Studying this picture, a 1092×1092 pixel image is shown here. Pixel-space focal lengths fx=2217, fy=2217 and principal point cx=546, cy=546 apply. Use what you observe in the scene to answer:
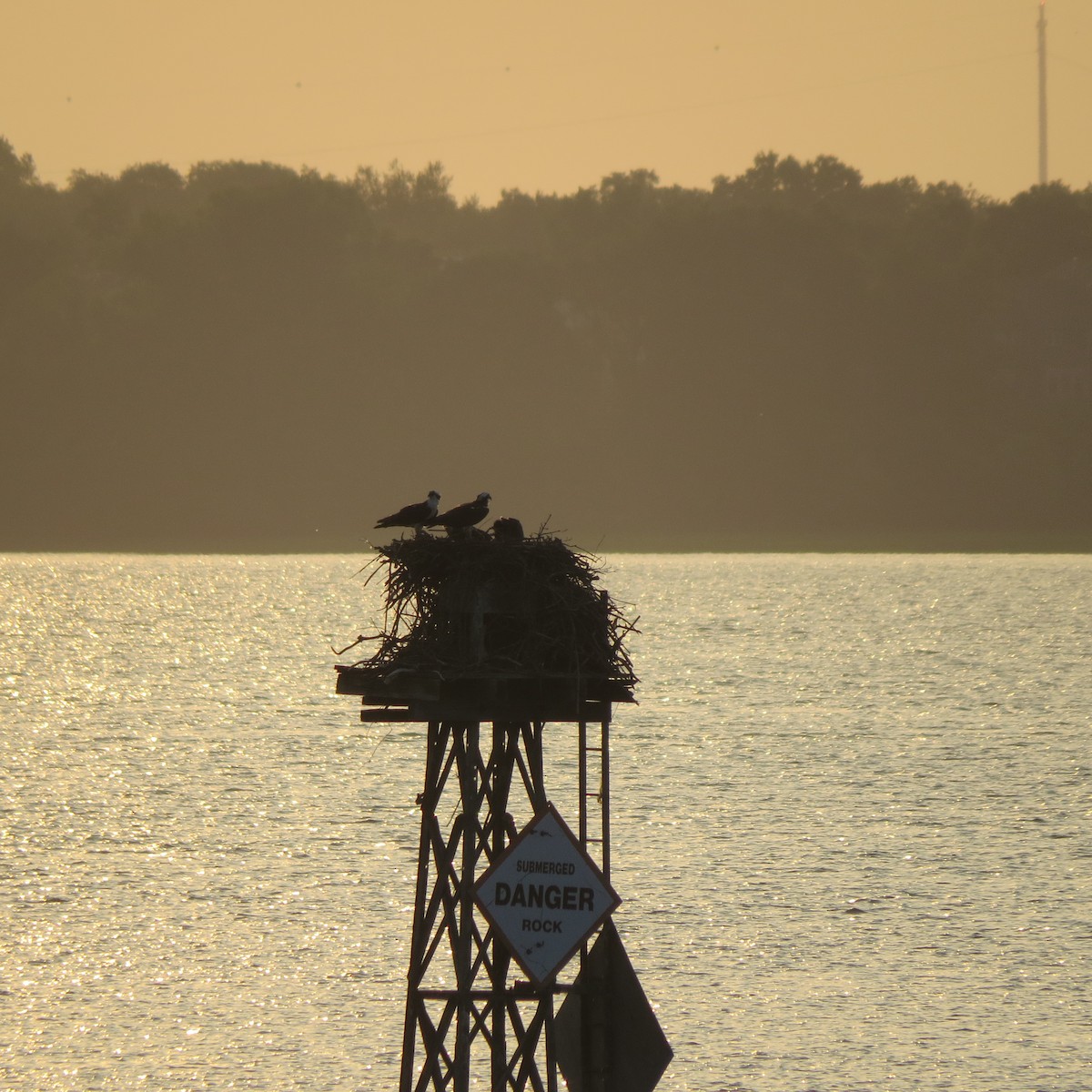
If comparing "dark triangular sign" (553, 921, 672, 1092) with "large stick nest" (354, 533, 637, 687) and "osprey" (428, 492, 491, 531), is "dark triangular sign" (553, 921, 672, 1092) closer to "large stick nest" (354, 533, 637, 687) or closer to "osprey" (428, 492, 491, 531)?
"large stick nest" (354, 533, 637, 687)

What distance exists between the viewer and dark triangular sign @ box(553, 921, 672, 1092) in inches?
671

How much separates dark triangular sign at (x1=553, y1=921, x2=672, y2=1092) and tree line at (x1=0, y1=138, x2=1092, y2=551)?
126 m

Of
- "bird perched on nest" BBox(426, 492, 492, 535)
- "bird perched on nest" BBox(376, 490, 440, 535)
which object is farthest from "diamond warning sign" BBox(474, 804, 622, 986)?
"bird perched on nest" BBox(376, 490, 440, 535)

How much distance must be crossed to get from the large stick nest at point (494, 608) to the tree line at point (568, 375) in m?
126

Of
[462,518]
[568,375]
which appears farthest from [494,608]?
[568,375]

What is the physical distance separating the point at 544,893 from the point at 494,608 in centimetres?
215

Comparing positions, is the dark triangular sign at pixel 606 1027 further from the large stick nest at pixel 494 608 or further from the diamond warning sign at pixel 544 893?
the large stick nest at pixel 494 608

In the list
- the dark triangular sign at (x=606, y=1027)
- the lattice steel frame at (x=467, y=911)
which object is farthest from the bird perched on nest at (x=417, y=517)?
the dark triangular sign at (x=606, y=1027)

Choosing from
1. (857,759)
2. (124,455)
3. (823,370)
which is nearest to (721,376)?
(823,370)

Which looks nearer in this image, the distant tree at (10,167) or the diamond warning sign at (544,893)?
the diamond warning sign at (544,893)

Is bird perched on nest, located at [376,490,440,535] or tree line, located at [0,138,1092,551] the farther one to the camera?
tree line, located at [0,138,1092,551]

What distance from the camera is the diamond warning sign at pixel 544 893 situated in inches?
642

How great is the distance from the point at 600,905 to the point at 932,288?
13528cm

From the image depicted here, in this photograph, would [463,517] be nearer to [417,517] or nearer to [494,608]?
→ [417,517]
